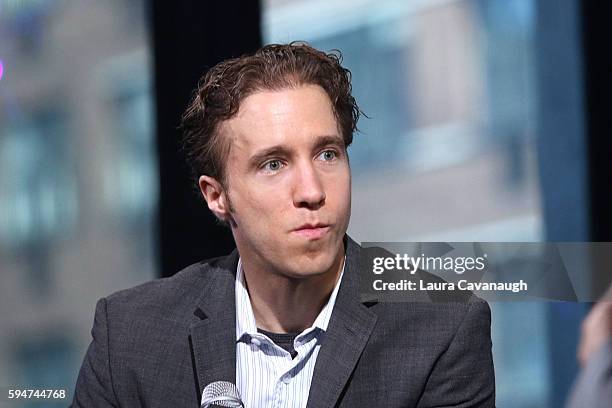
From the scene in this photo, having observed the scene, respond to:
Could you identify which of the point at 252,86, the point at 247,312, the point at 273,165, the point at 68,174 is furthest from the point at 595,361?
the point at 68,174

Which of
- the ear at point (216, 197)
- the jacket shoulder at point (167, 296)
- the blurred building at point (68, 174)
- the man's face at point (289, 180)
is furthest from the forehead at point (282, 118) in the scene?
the blurred building at point (68, 174)

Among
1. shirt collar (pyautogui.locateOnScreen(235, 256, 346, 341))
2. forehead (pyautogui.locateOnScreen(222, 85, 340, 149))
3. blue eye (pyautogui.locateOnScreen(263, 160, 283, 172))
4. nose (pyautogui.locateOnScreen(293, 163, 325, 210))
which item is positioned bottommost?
shirt collar (pyautogui.locateOnScreen(235, 256, 346, 341))

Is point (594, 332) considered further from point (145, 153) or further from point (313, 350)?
point (145, 153)

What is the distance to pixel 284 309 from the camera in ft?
8.13

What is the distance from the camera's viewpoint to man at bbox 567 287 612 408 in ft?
9.46

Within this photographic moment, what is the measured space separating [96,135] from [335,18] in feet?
2.61

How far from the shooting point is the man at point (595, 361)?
2885mm

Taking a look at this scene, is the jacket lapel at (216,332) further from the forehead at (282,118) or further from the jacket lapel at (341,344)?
the forehead at (282,118)

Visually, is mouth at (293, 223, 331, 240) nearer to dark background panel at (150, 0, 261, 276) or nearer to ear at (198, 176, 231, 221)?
ear at (198, 176, 231, 221)

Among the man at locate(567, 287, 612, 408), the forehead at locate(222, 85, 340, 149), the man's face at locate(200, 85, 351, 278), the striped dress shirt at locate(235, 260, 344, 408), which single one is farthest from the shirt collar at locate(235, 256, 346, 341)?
the man at locate(567, 287, 612, 408)

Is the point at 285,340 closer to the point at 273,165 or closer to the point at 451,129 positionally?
the point at 273,165

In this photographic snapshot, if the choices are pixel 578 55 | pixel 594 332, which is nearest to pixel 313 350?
pixel 594 332

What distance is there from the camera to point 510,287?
2.88 m

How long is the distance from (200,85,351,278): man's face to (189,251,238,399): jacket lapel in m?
0.16
